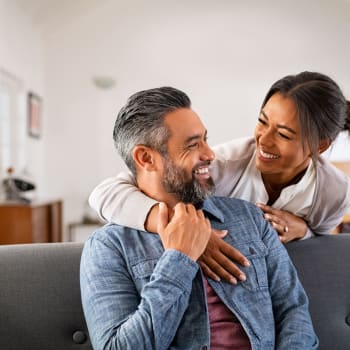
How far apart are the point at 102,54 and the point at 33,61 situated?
31.0 inches

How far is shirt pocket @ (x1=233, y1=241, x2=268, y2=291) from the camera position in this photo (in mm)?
1313

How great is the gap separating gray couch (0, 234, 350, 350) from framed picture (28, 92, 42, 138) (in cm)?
384

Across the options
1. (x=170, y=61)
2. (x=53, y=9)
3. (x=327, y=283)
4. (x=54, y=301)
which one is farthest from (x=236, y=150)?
(x=170, y=61)

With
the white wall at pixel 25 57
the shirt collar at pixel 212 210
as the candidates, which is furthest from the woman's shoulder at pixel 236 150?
the white wall at pixel 25 57

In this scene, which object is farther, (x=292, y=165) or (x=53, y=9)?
(x=53, y=9)

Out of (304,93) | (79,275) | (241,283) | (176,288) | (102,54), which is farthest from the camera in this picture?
(102,54)

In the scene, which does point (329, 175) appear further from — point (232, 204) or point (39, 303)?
point (39, 303)

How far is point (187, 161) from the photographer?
135 centimetres

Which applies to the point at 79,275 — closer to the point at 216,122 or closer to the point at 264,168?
the point at 264,168

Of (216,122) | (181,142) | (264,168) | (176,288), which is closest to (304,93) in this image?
(264,168)

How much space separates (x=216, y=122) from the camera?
19.0ft

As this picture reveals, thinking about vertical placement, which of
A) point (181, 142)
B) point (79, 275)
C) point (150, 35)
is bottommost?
point (79, 275)

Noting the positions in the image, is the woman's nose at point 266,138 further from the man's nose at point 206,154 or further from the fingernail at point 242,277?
the fingernail at point 242,277

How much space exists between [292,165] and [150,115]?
492 millimetres
